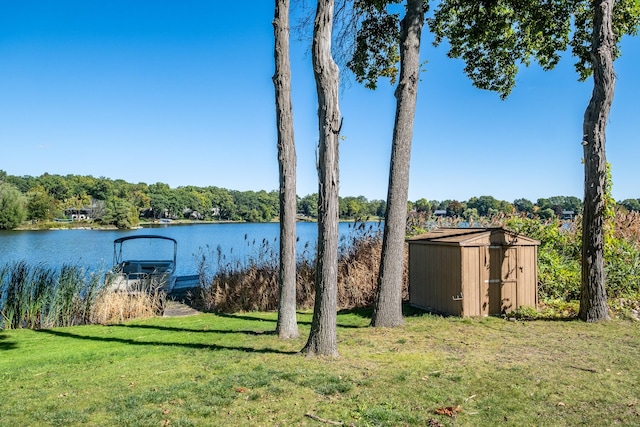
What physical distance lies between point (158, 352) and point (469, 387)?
4055mm

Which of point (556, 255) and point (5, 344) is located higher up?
point (556, 255)

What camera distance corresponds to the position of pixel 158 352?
613cm

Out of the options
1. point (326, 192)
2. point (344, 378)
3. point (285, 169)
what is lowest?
point (344, 378)

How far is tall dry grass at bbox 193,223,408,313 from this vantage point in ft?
32.9

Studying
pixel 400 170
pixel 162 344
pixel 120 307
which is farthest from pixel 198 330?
pixel 400 170

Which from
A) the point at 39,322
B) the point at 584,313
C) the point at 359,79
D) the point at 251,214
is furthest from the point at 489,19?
the point at 251,214

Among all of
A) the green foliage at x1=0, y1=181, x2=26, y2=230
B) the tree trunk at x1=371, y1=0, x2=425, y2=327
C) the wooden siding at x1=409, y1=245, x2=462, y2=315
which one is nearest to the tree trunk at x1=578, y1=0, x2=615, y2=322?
the wooden siding at x1=409, y1=245, x2=462, y2=315

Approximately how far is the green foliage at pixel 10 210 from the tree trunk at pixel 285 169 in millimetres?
60887

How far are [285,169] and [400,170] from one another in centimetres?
205

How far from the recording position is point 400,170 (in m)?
7.76

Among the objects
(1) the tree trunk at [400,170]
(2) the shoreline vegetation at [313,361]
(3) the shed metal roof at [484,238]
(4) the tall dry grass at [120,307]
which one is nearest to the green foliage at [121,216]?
(2) the shoreline vegetation at [313,361]

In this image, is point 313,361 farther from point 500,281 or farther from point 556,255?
point 556,255

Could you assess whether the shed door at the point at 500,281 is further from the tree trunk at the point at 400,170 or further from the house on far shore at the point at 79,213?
the house on far shore at the point at 79,213

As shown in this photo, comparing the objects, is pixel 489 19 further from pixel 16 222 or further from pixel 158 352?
pixel 16 222
